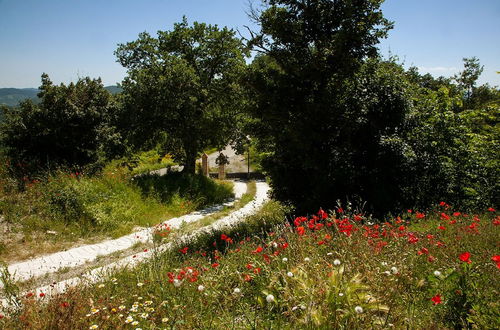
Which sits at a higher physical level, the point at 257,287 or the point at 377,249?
the point at 377,249

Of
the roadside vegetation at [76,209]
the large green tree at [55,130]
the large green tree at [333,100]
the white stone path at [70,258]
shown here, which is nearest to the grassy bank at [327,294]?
the white stone path at [70,258]

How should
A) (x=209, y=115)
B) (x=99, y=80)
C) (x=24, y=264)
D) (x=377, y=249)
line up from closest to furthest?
(x=377, y=249) → (x=24, y=264) → (x=99, y=80) → (x=209, y=115)

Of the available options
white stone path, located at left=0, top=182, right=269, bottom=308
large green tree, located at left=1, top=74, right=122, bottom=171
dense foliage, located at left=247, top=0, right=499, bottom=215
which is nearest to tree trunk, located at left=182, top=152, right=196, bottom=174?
white stone path, located at left=0, top=182, right=269, bottom=308

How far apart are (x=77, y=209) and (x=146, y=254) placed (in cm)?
379

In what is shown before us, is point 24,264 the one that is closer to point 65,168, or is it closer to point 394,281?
point 65,168

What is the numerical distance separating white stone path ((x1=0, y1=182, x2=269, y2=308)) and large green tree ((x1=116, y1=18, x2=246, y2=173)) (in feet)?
15.1

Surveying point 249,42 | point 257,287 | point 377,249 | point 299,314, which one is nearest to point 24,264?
point 257,287

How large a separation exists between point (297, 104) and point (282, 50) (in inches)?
68.1

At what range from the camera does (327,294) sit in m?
3.08

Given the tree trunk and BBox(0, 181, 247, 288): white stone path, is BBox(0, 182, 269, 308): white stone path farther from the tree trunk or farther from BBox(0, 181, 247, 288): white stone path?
the tree trunk

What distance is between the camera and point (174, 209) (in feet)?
41.7

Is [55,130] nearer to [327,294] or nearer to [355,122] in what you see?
[355,122]

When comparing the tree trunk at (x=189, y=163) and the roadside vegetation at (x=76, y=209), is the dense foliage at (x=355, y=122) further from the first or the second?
the tree trunk at (x=189, y=163)

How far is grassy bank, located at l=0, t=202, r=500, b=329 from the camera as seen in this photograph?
9.77 feet
